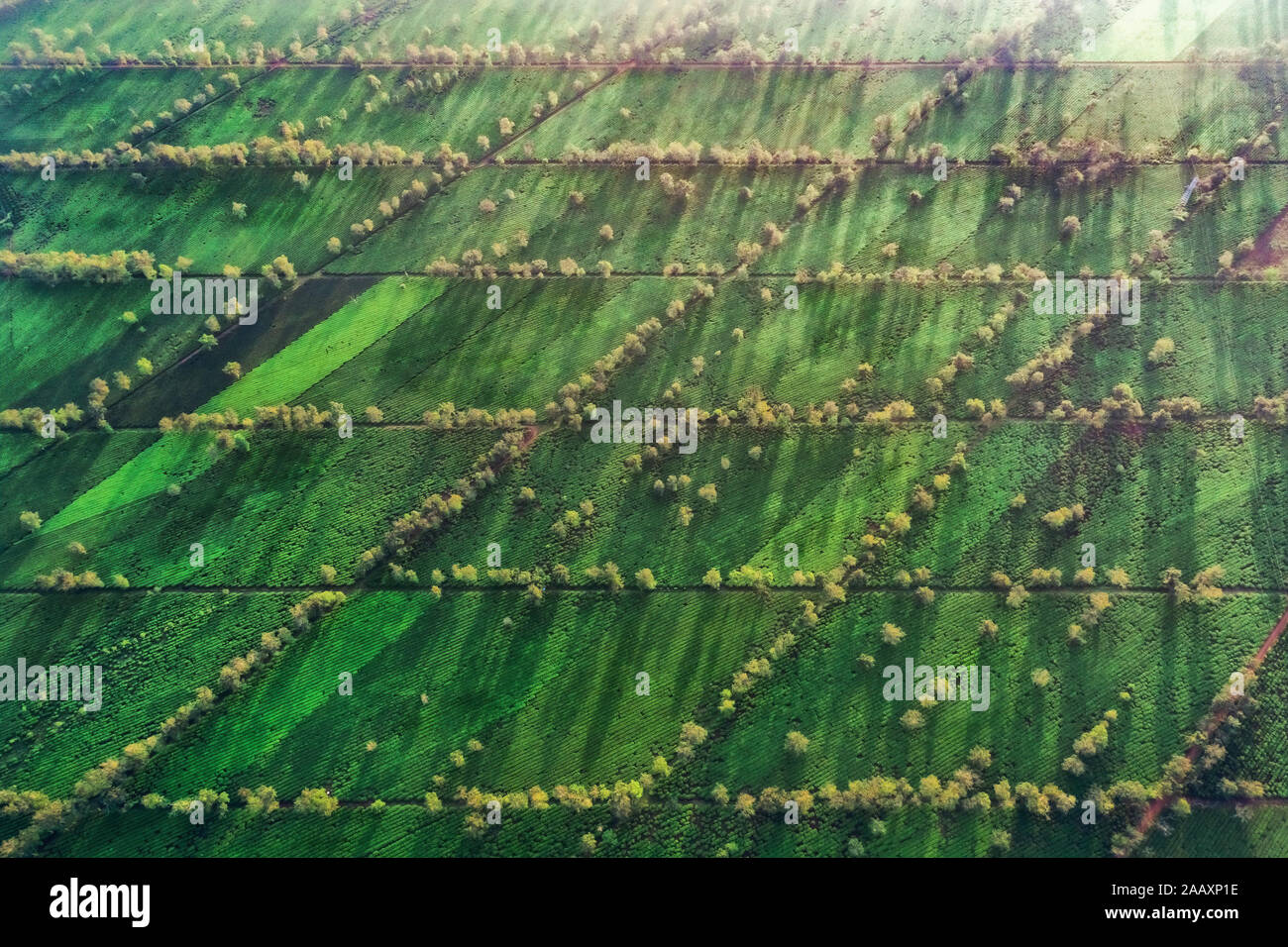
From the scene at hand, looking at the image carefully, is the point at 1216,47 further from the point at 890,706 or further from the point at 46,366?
the point at 46,366

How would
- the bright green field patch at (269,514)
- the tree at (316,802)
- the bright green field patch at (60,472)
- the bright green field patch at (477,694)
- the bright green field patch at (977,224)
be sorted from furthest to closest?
the bright green field patch at (977,224) < the bright green field patch at (60,472) < the bright green field patch at (269,514) < the bright green field patch at (477,694) < the tree at (316,802)

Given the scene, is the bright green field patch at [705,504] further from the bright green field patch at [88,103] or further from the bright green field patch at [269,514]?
the bright green field patch at [88,103]

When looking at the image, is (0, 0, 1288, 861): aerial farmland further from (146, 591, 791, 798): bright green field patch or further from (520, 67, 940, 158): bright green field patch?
(520, 67, 940, 158): bright green field patch

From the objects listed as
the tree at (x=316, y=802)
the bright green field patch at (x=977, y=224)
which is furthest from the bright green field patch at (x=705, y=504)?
the bright green field patch at (x=977, y=224)

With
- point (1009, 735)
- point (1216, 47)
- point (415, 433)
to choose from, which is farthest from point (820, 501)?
point (1216, 47)

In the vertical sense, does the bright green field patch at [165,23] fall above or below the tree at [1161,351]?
above

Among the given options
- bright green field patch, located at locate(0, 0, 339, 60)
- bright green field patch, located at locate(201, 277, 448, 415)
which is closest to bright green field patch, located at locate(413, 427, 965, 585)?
bright green field patch, located at locate(201, 277, 448, 415)

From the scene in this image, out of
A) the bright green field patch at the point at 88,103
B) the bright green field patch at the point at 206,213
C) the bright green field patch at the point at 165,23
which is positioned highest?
the bright green field patch at the point at 165,23
